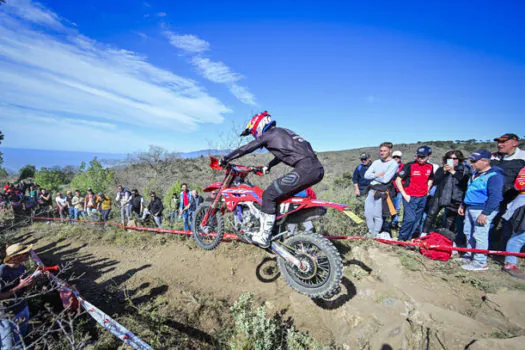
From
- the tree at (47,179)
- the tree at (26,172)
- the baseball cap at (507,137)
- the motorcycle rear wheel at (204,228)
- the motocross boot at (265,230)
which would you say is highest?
the baseball cap at (507,137)

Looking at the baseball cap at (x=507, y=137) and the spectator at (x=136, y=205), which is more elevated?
the baseball cap at (x=507, y=137)

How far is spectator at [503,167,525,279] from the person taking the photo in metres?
3.84

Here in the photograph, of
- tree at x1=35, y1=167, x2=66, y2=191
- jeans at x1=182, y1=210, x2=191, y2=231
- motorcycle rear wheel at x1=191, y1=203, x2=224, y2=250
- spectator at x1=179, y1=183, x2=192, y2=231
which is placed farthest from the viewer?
tree at x1=35, y1=167, x2=66, y2=191

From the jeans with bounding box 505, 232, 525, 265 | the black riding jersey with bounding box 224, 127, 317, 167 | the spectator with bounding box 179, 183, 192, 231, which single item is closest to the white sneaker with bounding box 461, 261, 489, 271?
the jeans with bounding box 505, 232, 525, 265

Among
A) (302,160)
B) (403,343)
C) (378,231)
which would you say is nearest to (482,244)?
(378,231)

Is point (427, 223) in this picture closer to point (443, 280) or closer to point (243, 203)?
point (443, 280)

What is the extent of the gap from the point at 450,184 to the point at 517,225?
1.34m

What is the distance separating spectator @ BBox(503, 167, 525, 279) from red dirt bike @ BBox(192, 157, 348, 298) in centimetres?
333

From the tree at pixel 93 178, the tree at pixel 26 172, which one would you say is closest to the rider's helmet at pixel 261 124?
the tree at pixel 93 178

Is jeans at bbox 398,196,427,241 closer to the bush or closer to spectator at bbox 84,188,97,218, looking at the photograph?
the bush

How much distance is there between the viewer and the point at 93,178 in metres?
19.0

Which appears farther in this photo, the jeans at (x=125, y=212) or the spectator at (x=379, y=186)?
the jeans at (x=125, y=212)

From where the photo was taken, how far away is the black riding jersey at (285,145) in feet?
10.4

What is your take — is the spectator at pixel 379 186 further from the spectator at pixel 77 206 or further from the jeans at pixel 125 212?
the spectator at pixel 77 206
